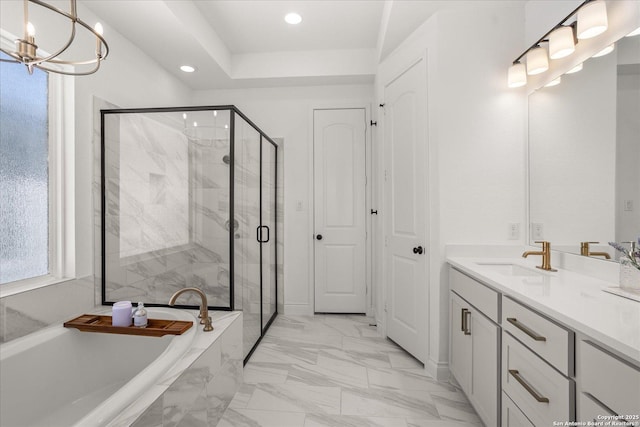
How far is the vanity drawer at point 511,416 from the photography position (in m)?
1.24

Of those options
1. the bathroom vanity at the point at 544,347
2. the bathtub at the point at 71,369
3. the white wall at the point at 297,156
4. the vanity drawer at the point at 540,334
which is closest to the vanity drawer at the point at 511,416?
the bathroom vanity at the point at 544,347

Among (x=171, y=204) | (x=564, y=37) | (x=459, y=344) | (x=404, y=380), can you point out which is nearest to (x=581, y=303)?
(x=459, y=344)

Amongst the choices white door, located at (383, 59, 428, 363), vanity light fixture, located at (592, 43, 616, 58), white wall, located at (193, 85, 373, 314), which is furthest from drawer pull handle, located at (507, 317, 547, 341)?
white wall, located at (193, 85, 373, 314)

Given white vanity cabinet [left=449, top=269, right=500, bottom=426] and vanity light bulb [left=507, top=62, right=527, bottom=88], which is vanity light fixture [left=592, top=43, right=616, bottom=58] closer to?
vanity light bulb [left=507, top=62, right=527, bottom=88]

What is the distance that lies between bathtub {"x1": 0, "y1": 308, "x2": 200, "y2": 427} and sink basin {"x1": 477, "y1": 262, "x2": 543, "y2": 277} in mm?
1830

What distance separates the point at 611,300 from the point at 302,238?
2631mm

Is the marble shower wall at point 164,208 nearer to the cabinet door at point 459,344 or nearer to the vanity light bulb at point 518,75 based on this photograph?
the cabinet door at point 459,344

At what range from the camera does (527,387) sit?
1197 millimetres

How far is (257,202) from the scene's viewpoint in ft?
8.96

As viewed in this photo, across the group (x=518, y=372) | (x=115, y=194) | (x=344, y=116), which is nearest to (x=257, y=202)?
(x=115, y=194)

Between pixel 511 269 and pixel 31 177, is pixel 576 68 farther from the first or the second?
pixel 31 177

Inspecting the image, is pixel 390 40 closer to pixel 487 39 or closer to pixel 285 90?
pixel 487 39

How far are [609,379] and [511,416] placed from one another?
2.14 feet

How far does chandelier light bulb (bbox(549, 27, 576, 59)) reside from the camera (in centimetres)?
167
